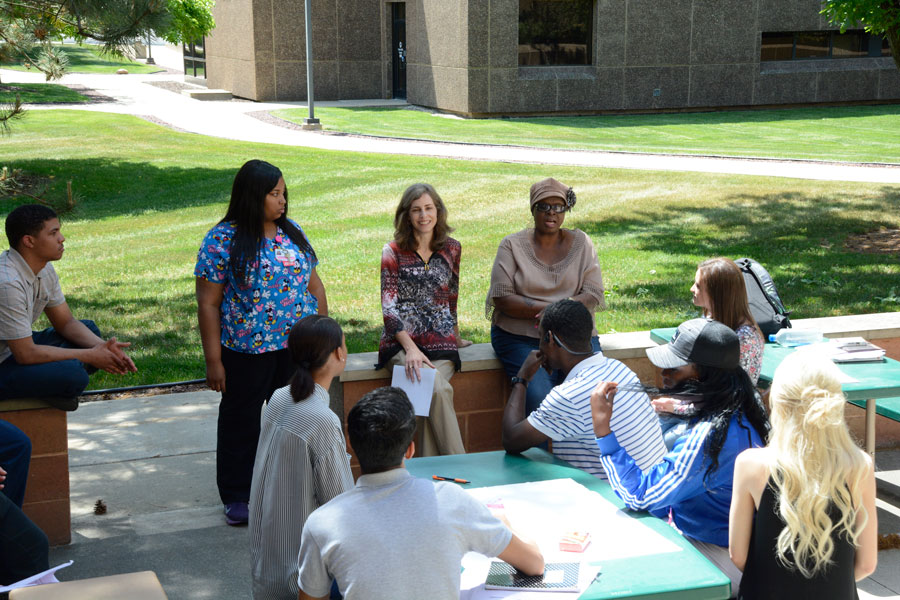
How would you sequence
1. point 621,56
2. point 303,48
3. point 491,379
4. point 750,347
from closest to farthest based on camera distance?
point 750,347
point 491,379
point 621,56
point 303,48

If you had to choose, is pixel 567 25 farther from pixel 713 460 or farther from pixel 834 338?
pixel 713 460

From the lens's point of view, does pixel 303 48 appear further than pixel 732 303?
Yes

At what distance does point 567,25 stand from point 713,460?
26.5 m

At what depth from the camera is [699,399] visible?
3.70m

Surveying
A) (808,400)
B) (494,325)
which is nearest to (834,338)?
(494,325)

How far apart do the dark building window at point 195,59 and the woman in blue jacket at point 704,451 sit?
41247 mm

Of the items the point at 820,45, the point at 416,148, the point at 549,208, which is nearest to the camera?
Answer: the point at 549,208

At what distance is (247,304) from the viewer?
16.7 ft

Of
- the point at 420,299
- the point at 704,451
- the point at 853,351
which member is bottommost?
the point at 853,351

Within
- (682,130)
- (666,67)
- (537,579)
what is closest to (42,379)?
(537,579)

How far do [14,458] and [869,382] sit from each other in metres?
4.24

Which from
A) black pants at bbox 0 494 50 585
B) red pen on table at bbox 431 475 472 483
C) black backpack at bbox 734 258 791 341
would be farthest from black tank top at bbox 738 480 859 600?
black backpack at bbox 734 258 791 341

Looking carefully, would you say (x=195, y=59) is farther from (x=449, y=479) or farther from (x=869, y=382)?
(x=449, y=479)

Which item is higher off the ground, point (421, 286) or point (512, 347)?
point (421, 286)
